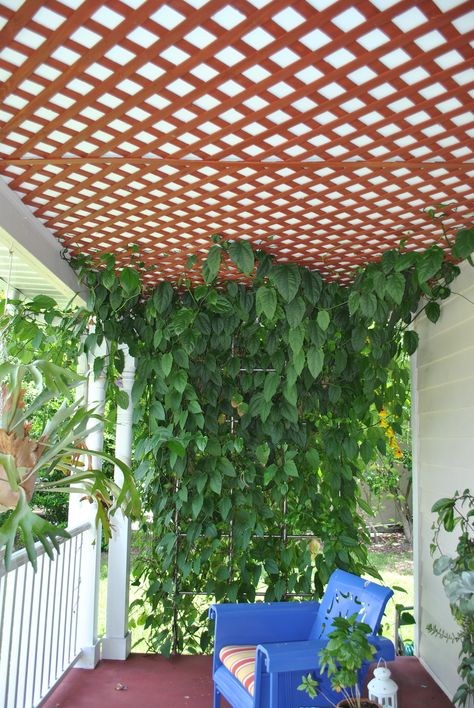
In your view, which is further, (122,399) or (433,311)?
(122,399)

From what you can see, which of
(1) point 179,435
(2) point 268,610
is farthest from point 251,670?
(1) point 179,435

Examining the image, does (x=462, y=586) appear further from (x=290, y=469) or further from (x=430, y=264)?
(x=290, y=469)

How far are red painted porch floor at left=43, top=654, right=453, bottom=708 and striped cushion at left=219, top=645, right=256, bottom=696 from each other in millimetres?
478

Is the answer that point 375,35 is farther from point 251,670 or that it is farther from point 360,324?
point 251,670

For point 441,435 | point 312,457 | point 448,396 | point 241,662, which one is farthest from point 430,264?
point 241,662

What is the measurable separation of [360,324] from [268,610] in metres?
1.59

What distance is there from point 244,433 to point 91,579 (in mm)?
1239

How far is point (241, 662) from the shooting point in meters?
2.93

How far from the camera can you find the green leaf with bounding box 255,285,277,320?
335cm

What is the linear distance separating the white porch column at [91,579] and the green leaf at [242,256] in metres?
1.27

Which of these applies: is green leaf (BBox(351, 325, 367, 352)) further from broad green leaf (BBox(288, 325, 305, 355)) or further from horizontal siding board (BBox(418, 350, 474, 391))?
horizontal siding board (BBox(418, 350, 474, 391))

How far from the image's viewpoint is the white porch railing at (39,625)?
2867 mm

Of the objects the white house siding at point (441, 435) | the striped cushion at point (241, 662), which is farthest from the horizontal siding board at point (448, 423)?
the striped cushion at point (241, 662)

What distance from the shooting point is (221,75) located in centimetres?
173
